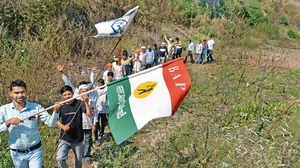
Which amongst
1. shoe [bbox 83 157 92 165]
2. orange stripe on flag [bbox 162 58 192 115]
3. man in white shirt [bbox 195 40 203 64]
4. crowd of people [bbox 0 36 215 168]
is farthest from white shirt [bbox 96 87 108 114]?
man in white shirt [bbox 195 40 203 64]

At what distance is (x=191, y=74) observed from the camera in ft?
43.1

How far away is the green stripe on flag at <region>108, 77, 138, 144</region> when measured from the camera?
4.10 m

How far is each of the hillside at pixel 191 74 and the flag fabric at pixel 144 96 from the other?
163cm

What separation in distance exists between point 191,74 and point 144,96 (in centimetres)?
907

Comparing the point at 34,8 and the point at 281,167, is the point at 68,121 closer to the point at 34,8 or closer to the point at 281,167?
the point at 281,167

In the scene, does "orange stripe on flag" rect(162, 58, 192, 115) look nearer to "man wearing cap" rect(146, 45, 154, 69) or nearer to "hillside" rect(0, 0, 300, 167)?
"hillside" rect(0, 0, 300, 167)

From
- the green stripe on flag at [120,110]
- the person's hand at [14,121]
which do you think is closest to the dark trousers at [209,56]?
the green stripe on flag at [120,110]

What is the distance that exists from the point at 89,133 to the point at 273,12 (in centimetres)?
2459

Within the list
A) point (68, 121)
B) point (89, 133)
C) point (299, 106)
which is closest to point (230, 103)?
point (299, 106)

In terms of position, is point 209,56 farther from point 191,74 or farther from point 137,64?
point 137,64

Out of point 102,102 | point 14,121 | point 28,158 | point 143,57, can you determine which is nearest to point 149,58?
point 143,57

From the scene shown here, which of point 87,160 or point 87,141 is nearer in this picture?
point 87,141

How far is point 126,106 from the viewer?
4.18 metres

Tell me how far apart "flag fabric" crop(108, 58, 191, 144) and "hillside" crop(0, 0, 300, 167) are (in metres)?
1.63
